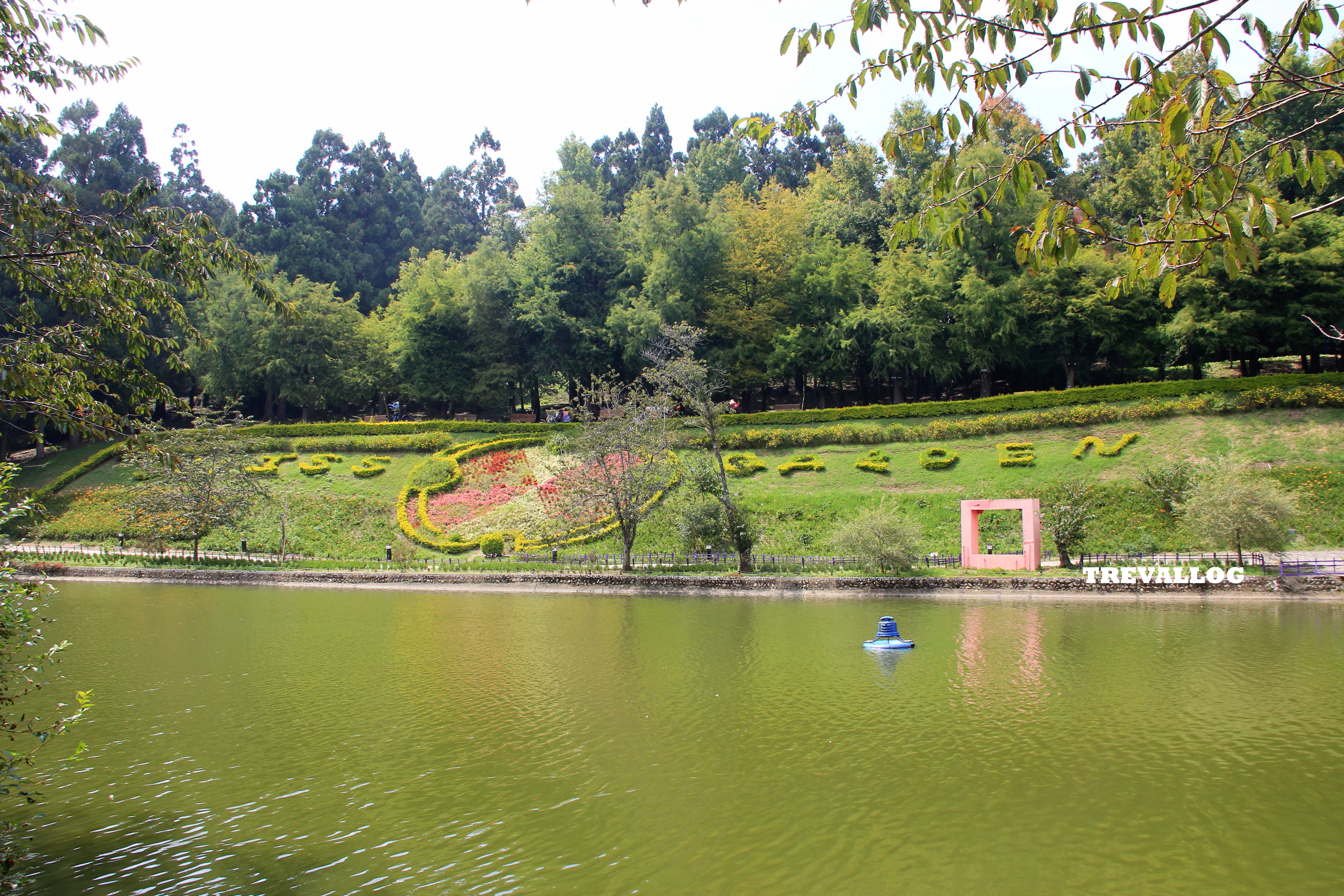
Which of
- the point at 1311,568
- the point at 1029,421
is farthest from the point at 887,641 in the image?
the point at 1029,421

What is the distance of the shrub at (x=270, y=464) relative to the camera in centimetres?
3409

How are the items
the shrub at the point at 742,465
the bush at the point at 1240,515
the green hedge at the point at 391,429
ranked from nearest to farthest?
1. the bush at the point at 1240,515
2. the shrub at the point at 742,465
3. the green hedge at the point at 391,429

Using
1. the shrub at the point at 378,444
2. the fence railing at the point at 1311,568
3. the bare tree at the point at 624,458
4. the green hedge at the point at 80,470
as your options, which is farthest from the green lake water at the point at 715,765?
the green hedge at the point at 80,470

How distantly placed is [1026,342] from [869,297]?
28.3 feet

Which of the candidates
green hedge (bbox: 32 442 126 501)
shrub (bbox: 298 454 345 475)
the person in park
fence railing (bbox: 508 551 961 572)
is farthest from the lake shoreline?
the person in park

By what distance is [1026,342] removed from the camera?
38.1 metres

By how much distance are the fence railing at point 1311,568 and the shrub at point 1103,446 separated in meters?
8.89

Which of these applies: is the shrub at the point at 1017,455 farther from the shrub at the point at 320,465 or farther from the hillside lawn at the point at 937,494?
the shrub at the point at 320,465

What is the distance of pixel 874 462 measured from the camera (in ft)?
102

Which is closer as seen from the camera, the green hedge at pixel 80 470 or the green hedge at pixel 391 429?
the green hedge at pixel 80 470

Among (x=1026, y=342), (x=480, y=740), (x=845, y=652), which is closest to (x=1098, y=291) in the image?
(x=1026, y=342)

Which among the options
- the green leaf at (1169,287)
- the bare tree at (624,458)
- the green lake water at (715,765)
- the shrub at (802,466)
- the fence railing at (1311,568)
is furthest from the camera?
the shrub at (802,466)

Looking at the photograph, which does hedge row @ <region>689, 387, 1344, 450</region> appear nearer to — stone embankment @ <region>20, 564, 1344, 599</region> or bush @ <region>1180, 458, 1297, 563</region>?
bush @ <region>1180, 458, 1297, 563</region>

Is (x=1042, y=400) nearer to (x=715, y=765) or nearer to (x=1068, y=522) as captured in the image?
(x=1068, y=522)
